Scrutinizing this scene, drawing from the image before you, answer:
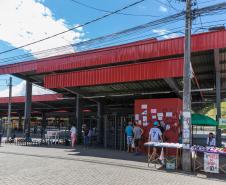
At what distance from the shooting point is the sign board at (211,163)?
523 inches

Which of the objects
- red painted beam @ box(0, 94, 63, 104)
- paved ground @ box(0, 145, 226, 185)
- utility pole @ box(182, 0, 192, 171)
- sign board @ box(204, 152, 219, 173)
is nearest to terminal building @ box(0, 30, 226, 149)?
utility pole @ box(182, 0, 192, 171)

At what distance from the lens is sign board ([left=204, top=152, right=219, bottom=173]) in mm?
13281

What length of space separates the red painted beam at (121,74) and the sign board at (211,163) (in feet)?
17.7

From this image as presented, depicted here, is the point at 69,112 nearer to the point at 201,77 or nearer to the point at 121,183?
the point at 201,77

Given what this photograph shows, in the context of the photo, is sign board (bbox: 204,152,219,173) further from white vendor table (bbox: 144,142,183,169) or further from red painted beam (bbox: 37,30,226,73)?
red painted beam (bbox: 37,30,226,73)

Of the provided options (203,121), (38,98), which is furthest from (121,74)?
(38,98)

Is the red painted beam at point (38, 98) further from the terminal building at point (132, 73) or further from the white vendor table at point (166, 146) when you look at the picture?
the white vendor table at point (166, 146)

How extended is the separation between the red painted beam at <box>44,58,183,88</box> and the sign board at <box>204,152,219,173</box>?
17.7 ft

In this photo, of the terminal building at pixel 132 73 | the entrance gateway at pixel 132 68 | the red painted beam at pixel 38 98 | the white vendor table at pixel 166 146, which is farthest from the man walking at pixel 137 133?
the red painted beam at pixel 38 98

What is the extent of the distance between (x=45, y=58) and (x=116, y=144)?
829 centimetres

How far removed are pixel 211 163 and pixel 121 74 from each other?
8.40m

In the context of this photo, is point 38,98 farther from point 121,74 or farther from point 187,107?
point 187,107

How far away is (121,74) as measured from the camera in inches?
795

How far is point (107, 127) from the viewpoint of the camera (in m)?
23.9
